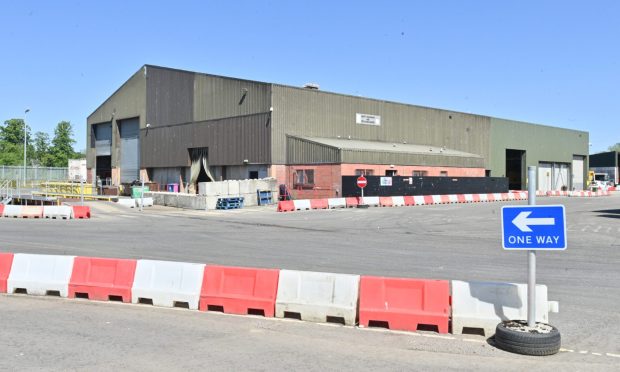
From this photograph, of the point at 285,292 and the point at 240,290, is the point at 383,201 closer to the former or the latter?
the point at 240,290

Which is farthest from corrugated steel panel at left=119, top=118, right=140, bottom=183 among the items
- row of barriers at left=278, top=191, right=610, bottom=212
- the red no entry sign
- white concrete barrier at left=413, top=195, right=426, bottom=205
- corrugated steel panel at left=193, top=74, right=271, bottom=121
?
white concrete barrier at left=413, top=195, right=426, bottom=205

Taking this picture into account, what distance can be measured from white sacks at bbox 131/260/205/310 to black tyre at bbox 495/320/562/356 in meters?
4.62

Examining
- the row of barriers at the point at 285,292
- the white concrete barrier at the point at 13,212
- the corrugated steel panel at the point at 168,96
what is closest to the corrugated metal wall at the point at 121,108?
the corrugated steel panel at the point at 168,96

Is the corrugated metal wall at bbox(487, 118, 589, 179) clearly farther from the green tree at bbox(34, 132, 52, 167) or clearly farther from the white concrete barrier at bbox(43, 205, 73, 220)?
the green tree at bbox(34, 132, 52, 167)

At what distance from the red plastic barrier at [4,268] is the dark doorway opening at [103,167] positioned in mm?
52135

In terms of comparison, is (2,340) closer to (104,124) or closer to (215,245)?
(215,245)

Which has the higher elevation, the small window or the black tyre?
the small window

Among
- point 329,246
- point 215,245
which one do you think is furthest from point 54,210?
point 329,246

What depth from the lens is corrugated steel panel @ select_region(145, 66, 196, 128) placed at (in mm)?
48438

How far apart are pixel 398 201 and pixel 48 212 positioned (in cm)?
2254

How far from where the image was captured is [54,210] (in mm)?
27906

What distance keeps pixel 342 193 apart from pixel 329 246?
21514 mm

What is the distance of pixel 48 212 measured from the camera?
2798cm

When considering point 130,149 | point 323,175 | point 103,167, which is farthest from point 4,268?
point 103,167
